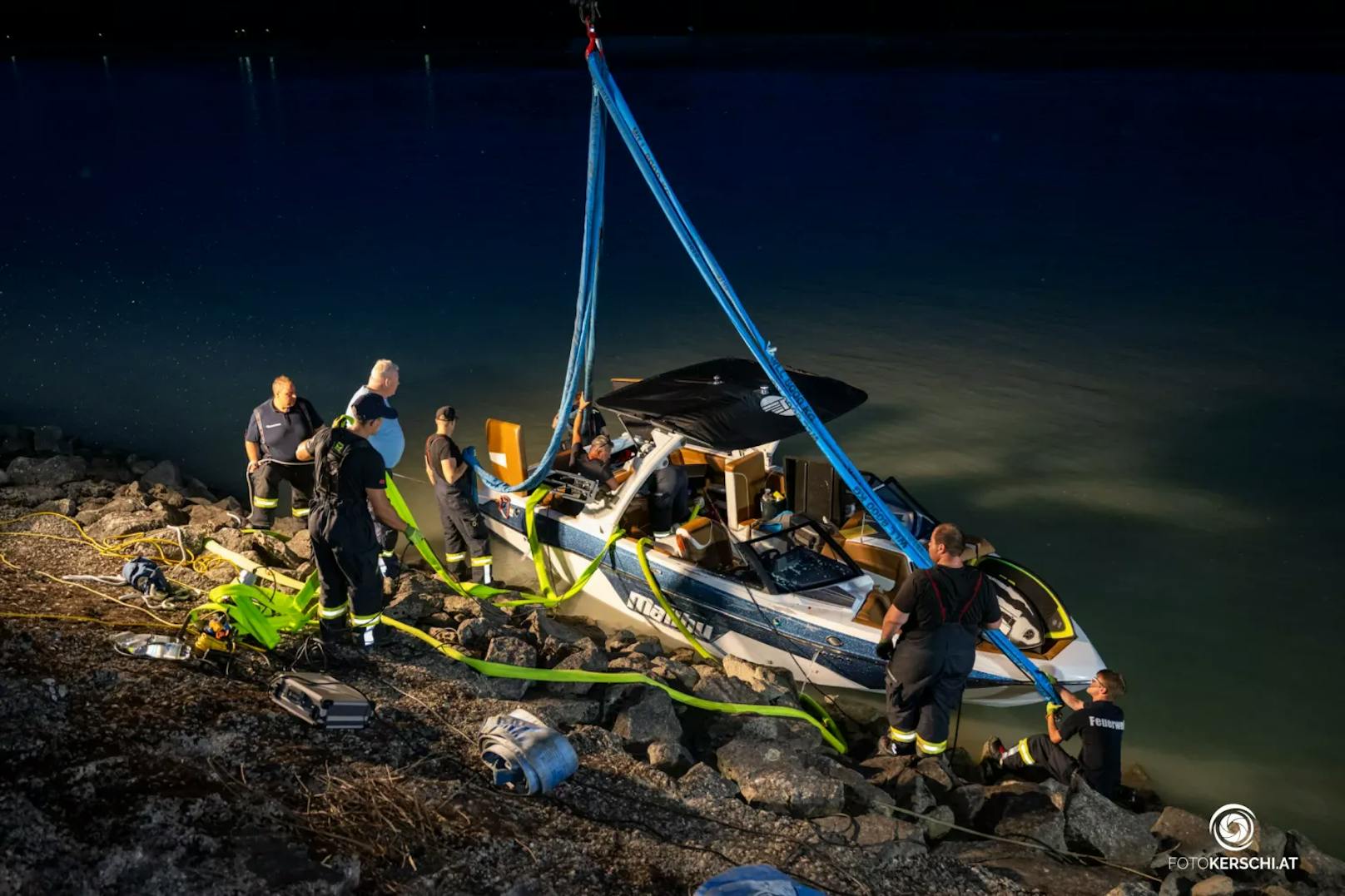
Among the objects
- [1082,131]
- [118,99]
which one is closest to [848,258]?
[1082,131]

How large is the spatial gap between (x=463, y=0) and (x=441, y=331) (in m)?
85.4

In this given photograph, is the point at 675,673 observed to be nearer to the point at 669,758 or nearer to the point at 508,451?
the point at 669,758

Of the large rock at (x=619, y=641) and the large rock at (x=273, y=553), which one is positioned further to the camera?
the large rock at (x=273, y=553)

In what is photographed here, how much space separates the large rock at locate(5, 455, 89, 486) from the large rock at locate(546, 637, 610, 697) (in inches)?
241

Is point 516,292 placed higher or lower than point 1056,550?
higher

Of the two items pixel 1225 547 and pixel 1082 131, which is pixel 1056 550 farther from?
pixel 1082 131

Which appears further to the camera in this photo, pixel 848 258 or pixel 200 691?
pixel 848 258

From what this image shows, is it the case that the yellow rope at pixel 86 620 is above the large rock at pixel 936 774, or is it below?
above

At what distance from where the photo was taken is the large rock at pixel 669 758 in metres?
6.24

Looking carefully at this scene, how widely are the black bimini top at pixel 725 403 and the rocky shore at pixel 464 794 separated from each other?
1831mm

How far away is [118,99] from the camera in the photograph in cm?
5834

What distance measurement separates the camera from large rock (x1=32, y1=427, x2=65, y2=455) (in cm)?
1188

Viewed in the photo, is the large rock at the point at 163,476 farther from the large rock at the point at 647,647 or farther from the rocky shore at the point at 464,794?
the large rock at the point at 647,647

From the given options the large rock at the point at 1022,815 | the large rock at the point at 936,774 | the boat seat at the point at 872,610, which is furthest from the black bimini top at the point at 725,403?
the large rock at the point at 1022,815
